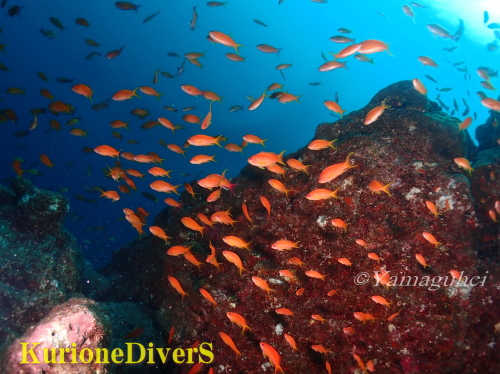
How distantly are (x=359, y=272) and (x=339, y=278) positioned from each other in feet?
1.23

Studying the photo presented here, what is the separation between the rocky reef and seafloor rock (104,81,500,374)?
0.07ft

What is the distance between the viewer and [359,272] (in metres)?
4.81

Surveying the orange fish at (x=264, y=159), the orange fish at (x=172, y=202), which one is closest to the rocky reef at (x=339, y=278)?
the orange fish at (x=172, y=202)

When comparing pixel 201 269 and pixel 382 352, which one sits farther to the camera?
pixel 201 269

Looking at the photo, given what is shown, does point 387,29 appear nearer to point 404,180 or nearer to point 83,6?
point 83,6

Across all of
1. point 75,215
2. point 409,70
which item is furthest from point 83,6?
point 409,70

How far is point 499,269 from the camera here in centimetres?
428

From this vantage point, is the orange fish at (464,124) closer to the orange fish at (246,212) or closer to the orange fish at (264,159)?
the orange fish at (264,159)

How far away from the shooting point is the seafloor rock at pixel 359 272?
424 centimetres

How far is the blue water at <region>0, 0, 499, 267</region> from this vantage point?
41312 mm

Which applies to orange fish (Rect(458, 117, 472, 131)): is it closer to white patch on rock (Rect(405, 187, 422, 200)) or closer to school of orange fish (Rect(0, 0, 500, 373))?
school of orange fish (Rect(0, 0, 500, 373))

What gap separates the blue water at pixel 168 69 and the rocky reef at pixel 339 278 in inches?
1190

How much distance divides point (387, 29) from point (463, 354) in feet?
202

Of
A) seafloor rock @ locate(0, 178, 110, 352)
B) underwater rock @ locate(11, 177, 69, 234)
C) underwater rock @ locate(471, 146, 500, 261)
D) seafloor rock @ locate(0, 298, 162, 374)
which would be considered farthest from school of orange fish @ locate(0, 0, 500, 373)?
seafloor rock @ locate(0, 298, 162, 374)
